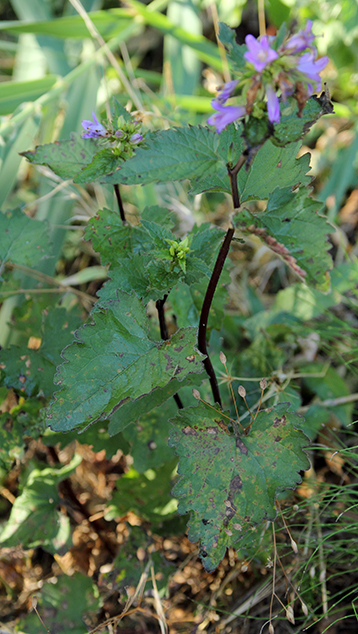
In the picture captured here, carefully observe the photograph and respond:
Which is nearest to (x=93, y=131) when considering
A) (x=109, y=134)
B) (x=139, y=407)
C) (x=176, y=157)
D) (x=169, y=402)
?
(x=109, y=134)

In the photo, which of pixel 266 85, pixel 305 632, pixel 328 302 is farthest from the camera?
pixel 328 302

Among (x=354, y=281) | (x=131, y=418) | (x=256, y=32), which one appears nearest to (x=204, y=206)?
(x=354, y=281)

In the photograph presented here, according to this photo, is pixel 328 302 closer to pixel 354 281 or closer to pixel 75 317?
pixel 354 281

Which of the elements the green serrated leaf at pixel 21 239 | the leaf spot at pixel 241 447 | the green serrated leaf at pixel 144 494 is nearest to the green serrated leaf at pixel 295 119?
the leaf spot at pixel 241 447

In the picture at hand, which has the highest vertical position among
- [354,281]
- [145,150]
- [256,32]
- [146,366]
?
[256,32]

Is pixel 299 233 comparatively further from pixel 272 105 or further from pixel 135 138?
pixel 135 138

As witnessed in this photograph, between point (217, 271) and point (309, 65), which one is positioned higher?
point (309, 65)

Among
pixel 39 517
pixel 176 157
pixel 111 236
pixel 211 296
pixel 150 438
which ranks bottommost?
pixel 39 517
